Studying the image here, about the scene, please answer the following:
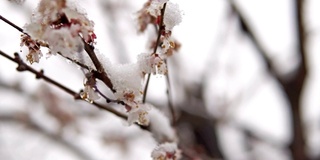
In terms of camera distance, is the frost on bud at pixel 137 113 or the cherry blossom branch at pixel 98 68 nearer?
the cherry blossom branch at pixel 98 68

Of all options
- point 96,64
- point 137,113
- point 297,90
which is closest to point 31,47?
point 96,64

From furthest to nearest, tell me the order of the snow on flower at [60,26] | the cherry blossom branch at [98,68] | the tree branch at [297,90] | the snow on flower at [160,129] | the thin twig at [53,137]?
the thin twig at [53,137]
the tree branch at [297,90]
the snow on flower at [160,129]
the cherry blossom branch at [98,68]
the snow on flower at [60,26]

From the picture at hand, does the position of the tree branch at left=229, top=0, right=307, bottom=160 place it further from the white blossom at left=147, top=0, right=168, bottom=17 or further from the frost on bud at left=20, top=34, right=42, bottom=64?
the frost on bud at left=20, top=34, right=42, bottom=64

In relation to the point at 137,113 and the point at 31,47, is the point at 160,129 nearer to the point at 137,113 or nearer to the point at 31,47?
the point at 137,113

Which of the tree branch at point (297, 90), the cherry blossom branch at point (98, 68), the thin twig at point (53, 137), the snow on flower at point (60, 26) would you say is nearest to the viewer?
the snow on flower at point (60, 26)

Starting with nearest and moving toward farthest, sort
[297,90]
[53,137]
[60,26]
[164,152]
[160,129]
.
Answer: [60,26] < [164,152] < [160,129] < [297,90] < [53,137]

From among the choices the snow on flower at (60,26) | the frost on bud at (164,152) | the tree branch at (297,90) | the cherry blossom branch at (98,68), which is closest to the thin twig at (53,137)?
the tree branch at (297,90)

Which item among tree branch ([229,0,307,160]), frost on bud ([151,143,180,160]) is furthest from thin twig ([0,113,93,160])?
frost on bud ([151,143,180,160])

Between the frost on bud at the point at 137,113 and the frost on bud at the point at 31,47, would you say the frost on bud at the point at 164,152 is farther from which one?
the frost on bud at the point at 31,47

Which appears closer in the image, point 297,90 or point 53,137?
point 297,90
